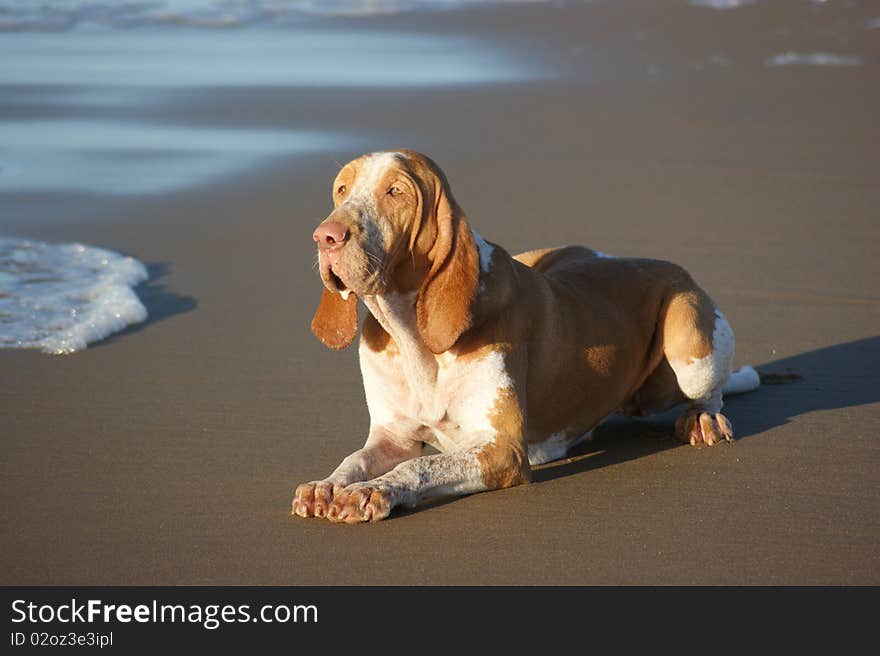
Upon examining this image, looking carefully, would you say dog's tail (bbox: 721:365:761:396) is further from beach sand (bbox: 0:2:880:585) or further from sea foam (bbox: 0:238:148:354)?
sea foam (bbox: 0:238:148:354)

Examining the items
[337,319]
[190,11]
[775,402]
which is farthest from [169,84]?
[337,319]

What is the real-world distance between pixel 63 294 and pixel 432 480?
381 centimetres

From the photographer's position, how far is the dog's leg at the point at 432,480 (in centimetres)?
520

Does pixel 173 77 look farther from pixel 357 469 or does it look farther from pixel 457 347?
pixel 357 469

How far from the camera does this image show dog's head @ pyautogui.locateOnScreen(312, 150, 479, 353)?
5.20m

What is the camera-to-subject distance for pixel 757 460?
236 inches

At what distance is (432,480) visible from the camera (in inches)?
210

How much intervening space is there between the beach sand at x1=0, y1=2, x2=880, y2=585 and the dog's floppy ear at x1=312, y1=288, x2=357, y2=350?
1.94 feet

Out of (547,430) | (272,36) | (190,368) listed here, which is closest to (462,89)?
(272,36)

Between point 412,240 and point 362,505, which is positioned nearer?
point 362,505

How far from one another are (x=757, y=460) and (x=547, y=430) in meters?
0.89

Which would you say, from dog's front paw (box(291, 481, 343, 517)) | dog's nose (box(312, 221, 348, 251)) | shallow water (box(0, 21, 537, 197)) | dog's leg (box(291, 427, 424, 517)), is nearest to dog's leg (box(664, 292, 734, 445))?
dog's leg (box(291, 427, 424, 517))

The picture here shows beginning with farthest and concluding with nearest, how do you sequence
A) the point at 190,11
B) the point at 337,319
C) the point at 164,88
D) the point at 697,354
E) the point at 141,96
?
the point at 190,11, the point at 164,88, the point at 141,96, the point at 697,354, the point at 337,319
